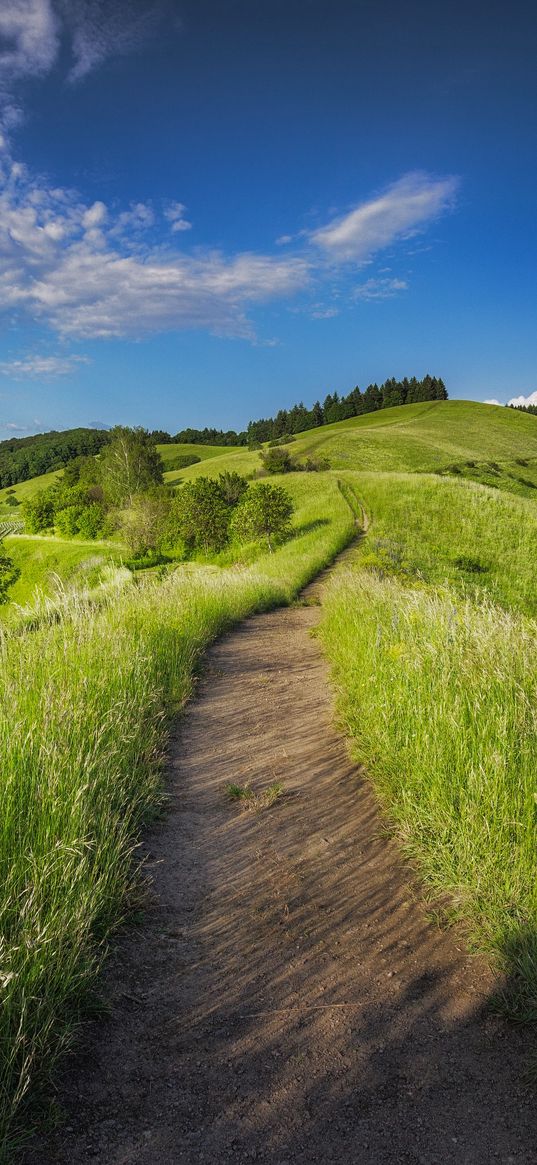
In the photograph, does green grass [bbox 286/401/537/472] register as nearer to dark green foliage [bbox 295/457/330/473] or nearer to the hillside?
the hillside

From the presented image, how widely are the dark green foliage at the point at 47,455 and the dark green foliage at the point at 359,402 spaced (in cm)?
3442

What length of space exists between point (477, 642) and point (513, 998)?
8.84 ft

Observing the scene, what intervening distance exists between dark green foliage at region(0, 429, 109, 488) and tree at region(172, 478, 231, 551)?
8090 cm

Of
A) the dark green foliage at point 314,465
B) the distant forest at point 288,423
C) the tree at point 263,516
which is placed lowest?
the tree at point 263,516

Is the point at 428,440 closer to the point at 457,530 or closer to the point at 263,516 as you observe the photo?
the point at 457,530

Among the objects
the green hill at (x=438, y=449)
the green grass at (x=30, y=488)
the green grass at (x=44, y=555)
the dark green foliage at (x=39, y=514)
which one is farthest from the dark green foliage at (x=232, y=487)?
the green grass at (x=30, y=488)

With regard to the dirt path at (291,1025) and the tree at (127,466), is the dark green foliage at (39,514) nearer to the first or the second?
the tree at (127,466)

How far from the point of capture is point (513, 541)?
3197cm

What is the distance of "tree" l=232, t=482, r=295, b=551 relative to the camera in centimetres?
2856

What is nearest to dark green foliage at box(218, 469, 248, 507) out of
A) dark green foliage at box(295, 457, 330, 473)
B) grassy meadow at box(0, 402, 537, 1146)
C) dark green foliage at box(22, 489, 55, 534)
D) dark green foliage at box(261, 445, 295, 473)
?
dark green foliage at box(295, 457, 330, 473)

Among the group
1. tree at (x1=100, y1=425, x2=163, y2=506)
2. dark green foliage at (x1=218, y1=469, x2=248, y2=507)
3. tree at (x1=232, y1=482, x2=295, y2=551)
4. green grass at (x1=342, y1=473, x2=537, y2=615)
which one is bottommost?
green grass at (x1=342, y1=473, x2=537, y2=615)

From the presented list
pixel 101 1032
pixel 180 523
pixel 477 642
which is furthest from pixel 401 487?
pixel 101 1032

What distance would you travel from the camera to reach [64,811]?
10.3 ft

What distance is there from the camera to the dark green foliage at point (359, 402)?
11919 cm
